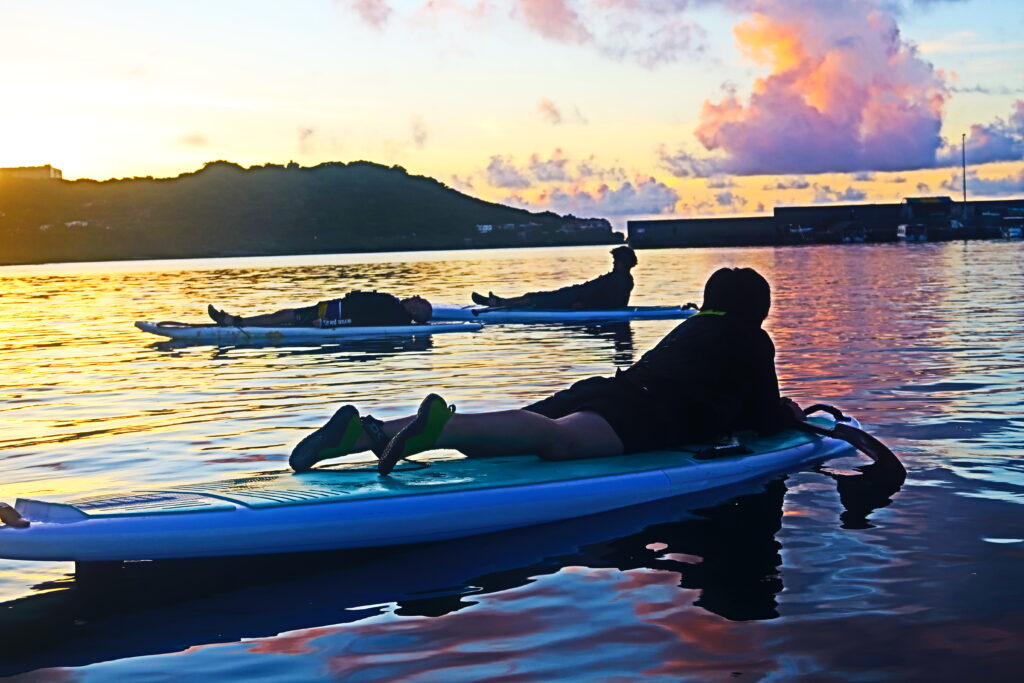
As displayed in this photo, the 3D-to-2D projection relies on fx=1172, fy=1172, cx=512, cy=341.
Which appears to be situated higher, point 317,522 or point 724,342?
point 724,342

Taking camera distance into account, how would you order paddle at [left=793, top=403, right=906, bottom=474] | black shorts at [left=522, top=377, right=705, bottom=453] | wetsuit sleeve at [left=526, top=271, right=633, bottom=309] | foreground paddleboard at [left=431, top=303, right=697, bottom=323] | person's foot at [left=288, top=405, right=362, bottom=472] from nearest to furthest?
person's foot at [left=288, top=405, right=362, bottom=472] → black shorts at [left=522, top=377, right=705, bottom=453] → paddle at [left=793, top=403, right=906, bottom=474] → foreground paddleboard at [left=431, top=303, right=697, bottom=323] → wetsuit sleeve at [left=526, top=271, right=633, bottom=309]

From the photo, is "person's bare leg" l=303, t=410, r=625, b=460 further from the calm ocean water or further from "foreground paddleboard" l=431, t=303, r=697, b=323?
"foreground paddleboard" l=431, t=303, r=697, b=323

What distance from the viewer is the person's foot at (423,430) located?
21.6 ft

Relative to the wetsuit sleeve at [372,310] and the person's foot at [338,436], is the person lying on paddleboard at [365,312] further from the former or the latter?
the person's foot at [338,436]

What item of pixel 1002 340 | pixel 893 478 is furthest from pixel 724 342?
pixel 1002 340

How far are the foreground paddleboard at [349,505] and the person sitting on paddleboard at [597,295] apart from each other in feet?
A: 48.2

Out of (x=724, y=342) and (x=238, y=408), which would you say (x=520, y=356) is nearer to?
(x=238, y=408)

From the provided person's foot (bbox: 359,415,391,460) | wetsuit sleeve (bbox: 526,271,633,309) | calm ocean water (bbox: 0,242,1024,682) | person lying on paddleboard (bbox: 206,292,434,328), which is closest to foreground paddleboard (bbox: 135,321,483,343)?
person lying on paddleboard (bbox: 206,292,434,328)

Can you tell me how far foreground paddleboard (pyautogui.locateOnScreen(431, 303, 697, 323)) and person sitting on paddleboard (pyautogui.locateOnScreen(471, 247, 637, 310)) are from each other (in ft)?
0.68

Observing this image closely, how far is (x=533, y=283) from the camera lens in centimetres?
5025

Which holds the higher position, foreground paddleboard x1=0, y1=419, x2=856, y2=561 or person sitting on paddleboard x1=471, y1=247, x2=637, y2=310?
person sitting on paddleboard x1=471, y1=247, x2=637, y2=310

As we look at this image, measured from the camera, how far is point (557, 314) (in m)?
24.2

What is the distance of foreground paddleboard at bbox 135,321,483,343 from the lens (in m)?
21.3

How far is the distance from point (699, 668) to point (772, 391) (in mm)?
3351
